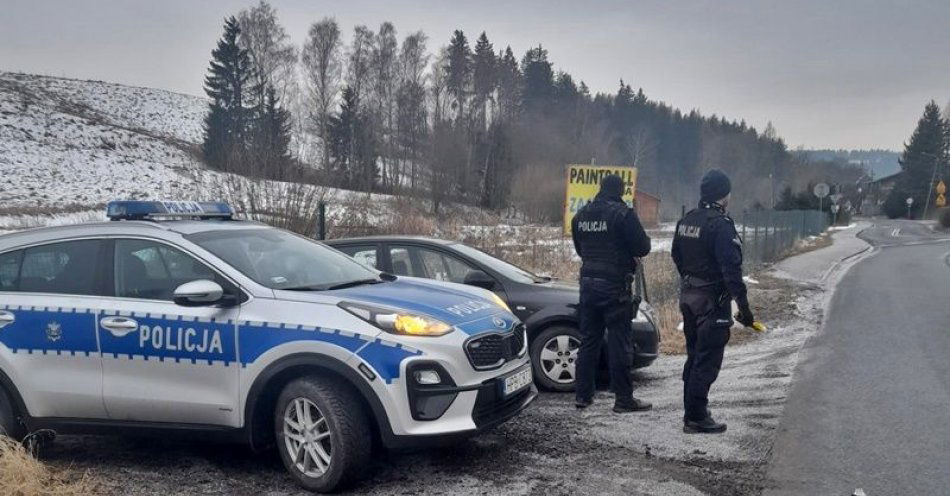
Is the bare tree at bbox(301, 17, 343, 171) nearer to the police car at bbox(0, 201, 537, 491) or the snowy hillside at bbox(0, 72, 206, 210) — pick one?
the snowy hillside at bbox(0, 72, 206, 210)

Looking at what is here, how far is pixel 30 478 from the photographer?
4.31 m

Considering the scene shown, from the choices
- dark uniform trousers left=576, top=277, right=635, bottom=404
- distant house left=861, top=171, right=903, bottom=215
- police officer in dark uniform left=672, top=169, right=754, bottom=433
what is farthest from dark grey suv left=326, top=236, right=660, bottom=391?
distant house left=861, top=171, right=903, bottom=215

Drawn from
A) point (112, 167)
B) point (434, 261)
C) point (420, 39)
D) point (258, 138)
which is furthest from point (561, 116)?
point (434, 261)

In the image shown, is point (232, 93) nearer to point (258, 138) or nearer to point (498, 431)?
point (258, 138)

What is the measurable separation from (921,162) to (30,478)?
332ft

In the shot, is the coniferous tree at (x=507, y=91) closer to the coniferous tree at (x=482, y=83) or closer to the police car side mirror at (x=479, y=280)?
the coniferous tree at (x=482, y=83)

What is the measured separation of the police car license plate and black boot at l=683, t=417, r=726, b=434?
54.4 inches

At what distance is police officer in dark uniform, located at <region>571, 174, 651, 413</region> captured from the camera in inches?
245

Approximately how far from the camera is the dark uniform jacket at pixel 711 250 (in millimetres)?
5438

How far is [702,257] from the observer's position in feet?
18.7

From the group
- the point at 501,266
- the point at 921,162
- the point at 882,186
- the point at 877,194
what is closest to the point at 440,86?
the point at 501,266

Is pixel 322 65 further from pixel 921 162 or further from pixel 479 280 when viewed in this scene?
pixel 921 162

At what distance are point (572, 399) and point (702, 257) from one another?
184 centimetres

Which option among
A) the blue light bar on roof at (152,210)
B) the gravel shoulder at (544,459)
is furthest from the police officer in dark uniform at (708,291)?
the blue light bar on roof at (152,210)
